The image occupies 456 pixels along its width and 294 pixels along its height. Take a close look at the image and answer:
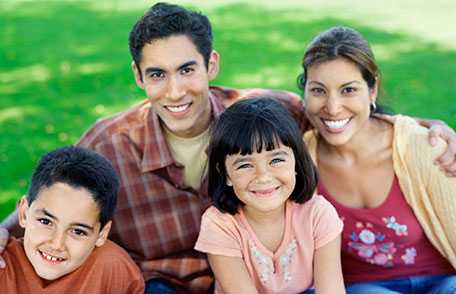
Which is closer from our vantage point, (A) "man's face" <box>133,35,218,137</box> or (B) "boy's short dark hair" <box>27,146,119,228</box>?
(B) "boy's short dark hair" <box>27,146,119,228</box>

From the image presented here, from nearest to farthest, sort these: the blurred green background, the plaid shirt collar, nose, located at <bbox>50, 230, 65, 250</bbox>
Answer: nose, located at <bbox>50, 230, 65, 250</bbox> < the plaid shirt collar < the blurred green background

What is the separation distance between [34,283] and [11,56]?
21.1ft

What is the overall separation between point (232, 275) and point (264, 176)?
0.47 m

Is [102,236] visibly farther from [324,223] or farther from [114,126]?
[324,223]

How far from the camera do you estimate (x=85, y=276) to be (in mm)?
3279

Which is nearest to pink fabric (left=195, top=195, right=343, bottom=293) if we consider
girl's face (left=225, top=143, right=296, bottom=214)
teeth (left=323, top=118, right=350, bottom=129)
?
girl's face (left=225, top=143, right=296, bottom=214)

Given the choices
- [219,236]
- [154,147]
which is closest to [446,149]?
[219,236]

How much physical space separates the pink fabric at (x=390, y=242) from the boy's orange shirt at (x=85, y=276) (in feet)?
3.55

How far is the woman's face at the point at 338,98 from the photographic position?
3590 millimetres

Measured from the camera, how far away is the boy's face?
312 cm

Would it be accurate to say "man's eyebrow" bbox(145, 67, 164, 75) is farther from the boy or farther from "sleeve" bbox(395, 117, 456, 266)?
"sleeve" bbox(395, 117, 456, 266)

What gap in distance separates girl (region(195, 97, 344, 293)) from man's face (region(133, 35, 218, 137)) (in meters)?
0.48

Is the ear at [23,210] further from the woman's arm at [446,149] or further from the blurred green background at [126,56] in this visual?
the blurred green background at [126,56]

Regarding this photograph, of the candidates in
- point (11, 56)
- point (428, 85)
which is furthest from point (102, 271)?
point (11, 56)
